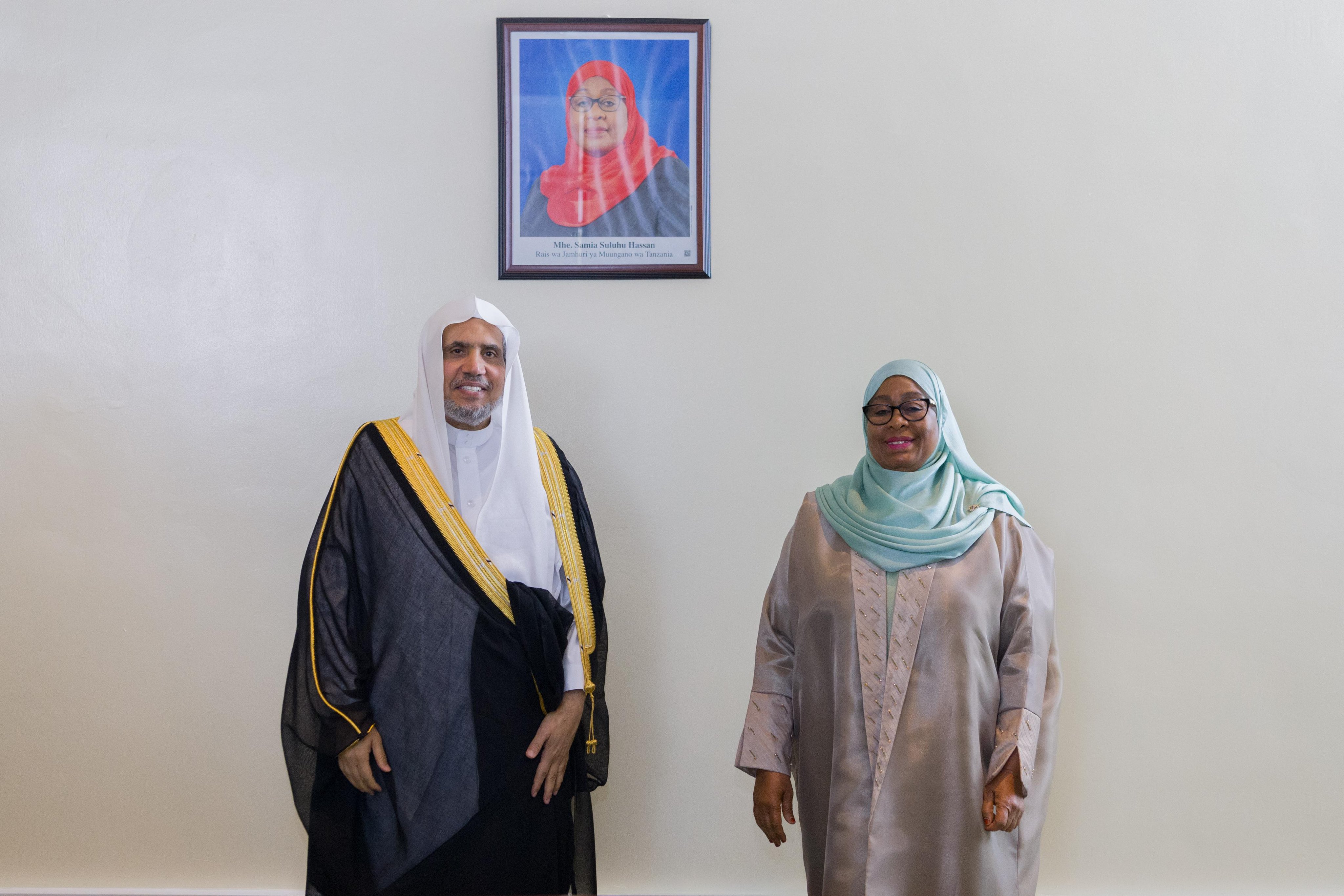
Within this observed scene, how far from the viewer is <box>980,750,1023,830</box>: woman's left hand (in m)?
1.81

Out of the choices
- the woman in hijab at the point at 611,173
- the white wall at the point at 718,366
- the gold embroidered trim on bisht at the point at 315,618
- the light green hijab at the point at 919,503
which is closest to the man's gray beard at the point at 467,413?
the gold embroidered trim on bisht at the point at 315,618

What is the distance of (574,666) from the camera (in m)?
2.13

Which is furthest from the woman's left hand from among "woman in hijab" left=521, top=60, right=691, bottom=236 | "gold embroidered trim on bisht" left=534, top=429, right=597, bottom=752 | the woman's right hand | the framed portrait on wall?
"woman in hijab" left=521, top=60, right=691, bottom=236

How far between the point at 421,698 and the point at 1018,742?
122 cm

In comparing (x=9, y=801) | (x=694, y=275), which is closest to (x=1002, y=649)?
(x=694, y=275)

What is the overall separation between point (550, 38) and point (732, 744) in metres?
1.99

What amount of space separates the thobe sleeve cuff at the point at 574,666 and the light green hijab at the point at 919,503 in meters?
0.62

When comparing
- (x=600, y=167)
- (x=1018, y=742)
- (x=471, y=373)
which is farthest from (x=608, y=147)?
(x=1018, y=742)

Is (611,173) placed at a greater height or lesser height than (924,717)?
greater

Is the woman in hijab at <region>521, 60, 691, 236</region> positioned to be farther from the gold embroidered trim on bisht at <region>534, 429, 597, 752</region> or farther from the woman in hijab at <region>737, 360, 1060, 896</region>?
the woman in hijab at <region>737, 360, 1060, 896</region>

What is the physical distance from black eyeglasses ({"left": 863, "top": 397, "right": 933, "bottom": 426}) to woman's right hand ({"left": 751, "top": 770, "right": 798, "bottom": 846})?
0.77 m

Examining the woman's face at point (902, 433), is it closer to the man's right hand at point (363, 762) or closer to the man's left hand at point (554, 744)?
the man's left hand at point (554, 744)

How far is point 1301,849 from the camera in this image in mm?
2582

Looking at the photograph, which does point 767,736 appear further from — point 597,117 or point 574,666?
point 597,117
